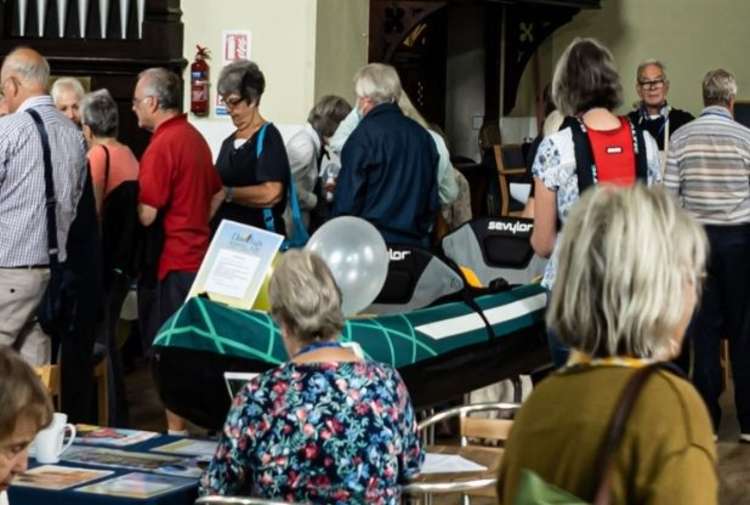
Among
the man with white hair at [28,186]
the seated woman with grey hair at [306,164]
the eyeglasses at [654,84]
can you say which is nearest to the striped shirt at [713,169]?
the seated woman with grey hair at [306,164]

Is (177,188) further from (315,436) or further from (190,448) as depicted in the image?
(315,436)

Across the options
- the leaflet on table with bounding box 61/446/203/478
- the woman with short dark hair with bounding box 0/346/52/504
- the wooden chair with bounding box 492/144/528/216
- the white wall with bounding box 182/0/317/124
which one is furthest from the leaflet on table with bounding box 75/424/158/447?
the wooden chair with bounding box 492/144/528/216

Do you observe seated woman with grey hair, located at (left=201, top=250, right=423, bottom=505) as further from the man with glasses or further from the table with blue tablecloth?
the man with glasses

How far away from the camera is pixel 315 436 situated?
334 centimetres

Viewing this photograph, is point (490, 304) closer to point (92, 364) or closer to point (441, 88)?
point (92, 364)

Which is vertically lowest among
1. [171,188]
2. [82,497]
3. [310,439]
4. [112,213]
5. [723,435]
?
[723,435]

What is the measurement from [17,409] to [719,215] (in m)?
4.46

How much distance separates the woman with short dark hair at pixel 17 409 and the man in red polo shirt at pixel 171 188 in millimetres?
3457

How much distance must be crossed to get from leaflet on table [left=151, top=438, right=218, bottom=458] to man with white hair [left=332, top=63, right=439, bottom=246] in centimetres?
279

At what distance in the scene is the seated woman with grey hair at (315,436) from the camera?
333 cm

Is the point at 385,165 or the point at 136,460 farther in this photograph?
the point at 385,165

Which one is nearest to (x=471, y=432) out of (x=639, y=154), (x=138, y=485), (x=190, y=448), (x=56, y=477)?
(x=190, y=448)

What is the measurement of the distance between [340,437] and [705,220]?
373cm

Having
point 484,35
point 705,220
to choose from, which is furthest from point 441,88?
point 705,220
